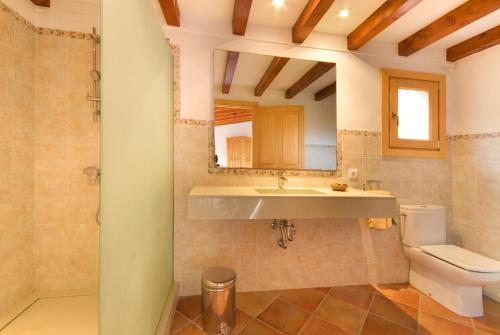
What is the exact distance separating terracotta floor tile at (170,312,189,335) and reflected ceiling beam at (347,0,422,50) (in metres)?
2.53

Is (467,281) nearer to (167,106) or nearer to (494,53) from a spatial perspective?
(494,53)

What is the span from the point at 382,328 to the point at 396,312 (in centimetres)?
26

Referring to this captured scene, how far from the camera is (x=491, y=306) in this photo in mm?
1769

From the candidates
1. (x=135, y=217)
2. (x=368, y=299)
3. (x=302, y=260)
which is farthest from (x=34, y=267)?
(x=368, y=299)

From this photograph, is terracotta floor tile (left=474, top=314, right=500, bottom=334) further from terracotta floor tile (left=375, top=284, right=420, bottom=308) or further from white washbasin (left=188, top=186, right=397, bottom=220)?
white washbasin (left=188, top=186, right=397, bottom=220)

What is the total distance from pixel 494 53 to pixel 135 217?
9.86 feet

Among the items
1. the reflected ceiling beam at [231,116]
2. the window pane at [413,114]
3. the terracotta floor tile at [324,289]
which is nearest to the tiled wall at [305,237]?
the terracotta floor tile at [324,289]

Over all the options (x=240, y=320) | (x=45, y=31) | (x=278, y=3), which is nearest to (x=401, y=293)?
(x=240, y=320)

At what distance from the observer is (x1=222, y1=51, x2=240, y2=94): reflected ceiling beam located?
182 centimetres

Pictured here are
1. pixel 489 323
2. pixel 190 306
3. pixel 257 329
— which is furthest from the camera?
pixel 190 306

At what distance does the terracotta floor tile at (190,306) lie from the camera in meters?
1.58

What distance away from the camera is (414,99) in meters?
2.14

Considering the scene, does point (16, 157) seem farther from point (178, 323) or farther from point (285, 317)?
point (285, 317)

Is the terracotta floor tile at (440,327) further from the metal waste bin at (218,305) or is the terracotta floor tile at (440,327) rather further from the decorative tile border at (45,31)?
the decorative tile border at (45,31)
